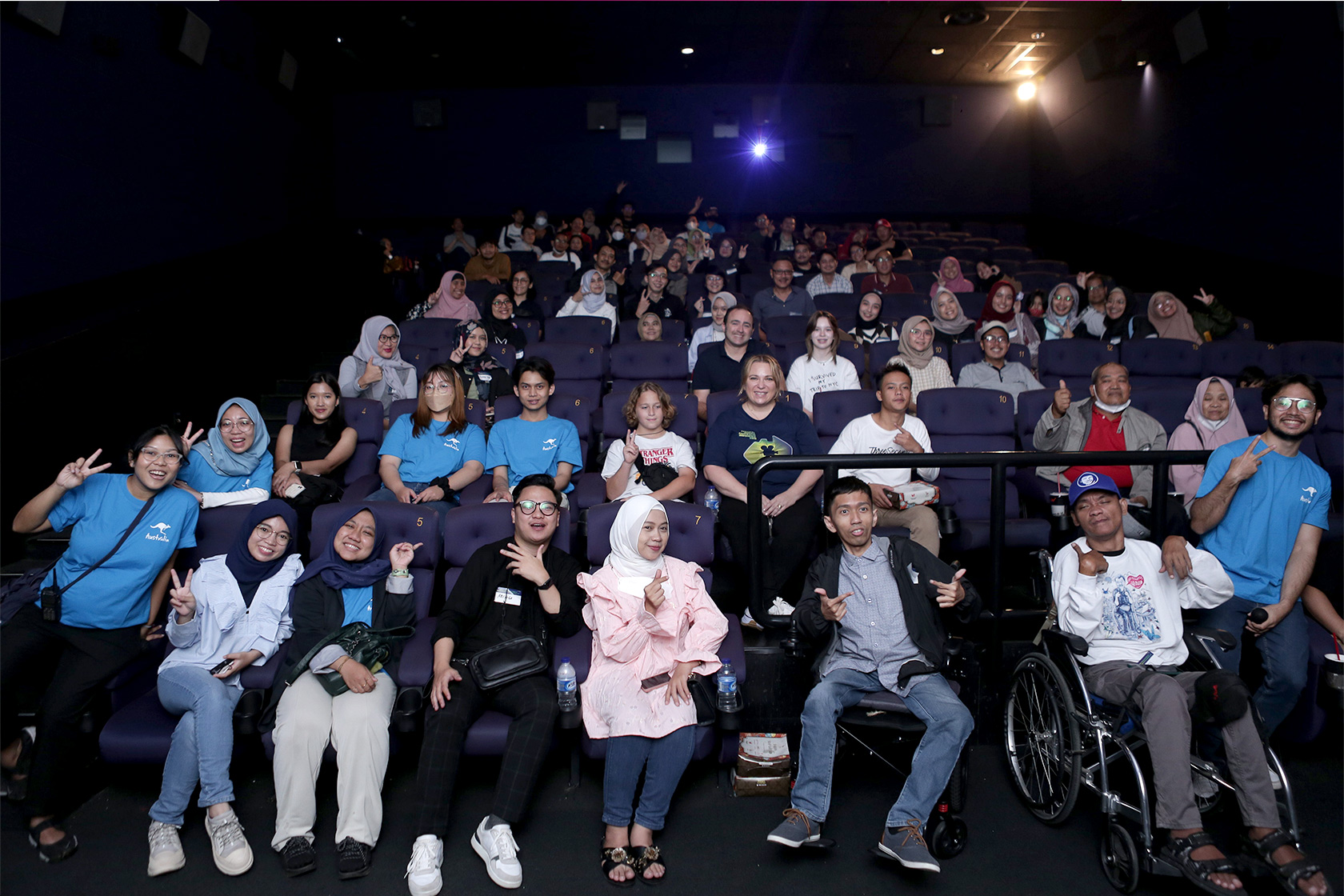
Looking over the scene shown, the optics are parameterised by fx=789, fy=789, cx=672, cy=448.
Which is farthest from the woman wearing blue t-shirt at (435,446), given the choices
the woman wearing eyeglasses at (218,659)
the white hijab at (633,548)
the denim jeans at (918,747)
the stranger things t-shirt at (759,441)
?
the denim jeans at (918,747)

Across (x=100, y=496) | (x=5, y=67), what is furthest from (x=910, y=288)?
(x=5, y=67)

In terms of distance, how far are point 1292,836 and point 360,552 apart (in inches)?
112

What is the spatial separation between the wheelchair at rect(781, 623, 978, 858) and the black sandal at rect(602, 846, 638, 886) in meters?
0.73

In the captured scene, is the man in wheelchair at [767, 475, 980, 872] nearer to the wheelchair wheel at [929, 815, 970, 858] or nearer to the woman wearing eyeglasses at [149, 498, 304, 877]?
the wheelchair wheel at [929, 815, 970, 858]

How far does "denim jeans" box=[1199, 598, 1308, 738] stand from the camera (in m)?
2.53

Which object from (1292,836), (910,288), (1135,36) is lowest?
(1292,836)

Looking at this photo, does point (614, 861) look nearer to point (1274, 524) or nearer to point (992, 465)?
point (992, 465)

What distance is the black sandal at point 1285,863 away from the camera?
2.03 m

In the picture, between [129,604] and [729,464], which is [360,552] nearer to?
[129,604]

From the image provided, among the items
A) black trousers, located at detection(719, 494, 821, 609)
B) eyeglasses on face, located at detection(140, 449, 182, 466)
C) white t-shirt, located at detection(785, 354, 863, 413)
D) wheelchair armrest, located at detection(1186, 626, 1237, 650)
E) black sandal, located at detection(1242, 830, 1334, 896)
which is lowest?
black sandal, located at detection(1242, 830, 1334, 896)

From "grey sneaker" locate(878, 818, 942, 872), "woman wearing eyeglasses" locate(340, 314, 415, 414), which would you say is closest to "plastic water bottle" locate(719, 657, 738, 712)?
"grey sneaker" locate(878, 818, 942, 872)

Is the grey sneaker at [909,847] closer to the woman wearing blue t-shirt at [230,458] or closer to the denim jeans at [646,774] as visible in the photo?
the denim jeans at [646,774]

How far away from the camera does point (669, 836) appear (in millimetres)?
2387

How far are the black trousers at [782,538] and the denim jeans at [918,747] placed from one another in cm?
78
